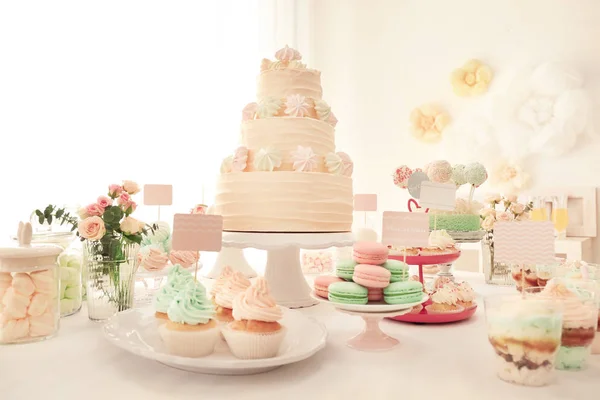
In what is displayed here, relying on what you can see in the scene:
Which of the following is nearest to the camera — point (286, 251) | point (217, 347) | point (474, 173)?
point (217, 347)

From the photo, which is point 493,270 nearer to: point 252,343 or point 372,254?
point 372,254

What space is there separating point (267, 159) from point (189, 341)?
85 cm

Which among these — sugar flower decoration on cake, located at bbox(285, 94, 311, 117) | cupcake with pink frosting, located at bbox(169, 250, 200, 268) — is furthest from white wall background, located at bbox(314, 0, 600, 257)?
cupcake with pink frosting, located at bbox(169, 250, 200, 268)

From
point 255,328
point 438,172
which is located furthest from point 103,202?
point 438,172

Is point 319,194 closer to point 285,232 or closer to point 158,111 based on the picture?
point 285,232

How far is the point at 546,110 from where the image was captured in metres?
Result: 4.17

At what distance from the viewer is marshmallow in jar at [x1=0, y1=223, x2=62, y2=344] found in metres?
1.26

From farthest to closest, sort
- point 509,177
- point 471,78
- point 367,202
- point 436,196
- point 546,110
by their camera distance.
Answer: point 471,78
point 509,177
point 546,110
point 367,202
point 436,196

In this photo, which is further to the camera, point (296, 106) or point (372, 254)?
point (296, 106)

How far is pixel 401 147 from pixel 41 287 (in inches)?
163

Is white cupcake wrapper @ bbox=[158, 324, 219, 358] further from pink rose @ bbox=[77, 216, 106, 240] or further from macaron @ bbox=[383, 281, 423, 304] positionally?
pink rose @ bbox=[77, 216, 106, 240]

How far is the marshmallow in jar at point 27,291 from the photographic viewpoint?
4.15 feet

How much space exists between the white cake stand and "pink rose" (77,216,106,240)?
41 centimetres

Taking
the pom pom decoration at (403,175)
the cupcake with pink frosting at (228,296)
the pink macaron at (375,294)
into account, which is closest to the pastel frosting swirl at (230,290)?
the cupcake with pink frosting at (228,296)
